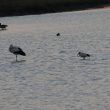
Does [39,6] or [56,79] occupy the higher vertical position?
[39,6]

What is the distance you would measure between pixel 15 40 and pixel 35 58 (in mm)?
13051

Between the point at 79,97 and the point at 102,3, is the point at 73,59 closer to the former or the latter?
the point at 79,97

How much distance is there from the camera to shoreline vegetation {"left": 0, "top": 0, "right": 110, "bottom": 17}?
83000 mm

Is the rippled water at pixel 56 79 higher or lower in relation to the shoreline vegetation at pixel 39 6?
lower

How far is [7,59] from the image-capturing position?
30359 millimetres

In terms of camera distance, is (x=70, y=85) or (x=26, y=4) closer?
(x=70, y=85)

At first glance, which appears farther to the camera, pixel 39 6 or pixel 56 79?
pixel 39 6

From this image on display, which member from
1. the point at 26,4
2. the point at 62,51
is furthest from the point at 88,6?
the point at 62,51

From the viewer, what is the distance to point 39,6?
88.6 meters

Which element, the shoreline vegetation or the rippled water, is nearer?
the rippled water

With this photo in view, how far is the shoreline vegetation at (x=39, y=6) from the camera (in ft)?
272

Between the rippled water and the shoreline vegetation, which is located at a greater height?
the shoreline vegetation

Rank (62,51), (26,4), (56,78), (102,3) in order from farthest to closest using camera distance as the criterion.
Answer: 1. (102,3)
2. (26,4)
3. (62,51)
4. (56,78)

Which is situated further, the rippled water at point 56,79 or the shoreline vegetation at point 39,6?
the shoreline vegetation at point 39,6
